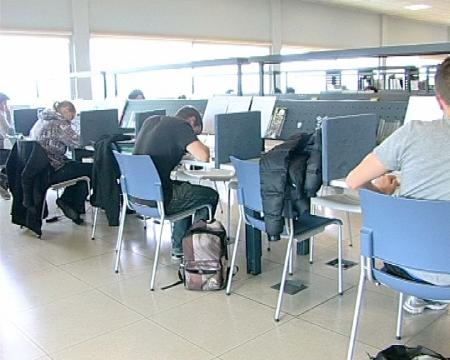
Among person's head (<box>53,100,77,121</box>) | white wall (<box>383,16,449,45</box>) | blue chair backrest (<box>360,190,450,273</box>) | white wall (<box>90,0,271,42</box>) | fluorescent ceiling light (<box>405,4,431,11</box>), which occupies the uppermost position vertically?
fluorescent ceiling light (<box>405,4,431,11</box>)

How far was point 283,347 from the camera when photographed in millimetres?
2148

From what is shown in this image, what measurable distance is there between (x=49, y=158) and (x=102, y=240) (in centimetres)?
75

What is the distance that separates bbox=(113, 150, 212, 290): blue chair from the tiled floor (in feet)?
1.04

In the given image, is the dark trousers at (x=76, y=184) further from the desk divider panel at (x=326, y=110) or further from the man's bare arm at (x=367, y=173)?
the man's bare arm at (x=367, y=173)

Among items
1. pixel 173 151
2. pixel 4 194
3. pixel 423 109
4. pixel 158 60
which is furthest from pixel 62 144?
pixel 158 60

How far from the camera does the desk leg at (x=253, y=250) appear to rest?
2965mm

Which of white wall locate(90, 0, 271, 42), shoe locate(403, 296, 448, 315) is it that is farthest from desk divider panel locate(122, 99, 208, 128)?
white wall locate(90, 0, 271, 42)

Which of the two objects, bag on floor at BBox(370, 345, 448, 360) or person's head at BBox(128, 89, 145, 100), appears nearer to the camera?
bag on floor at BBox(370, 345, 448, 360)

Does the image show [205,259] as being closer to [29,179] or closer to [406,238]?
[406,238]

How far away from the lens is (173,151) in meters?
2.96

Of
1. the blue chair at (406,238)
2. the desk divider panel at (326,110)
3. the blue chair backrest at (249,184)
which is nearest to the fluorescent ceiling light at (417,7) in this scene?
the desk divider panel at (326,110)

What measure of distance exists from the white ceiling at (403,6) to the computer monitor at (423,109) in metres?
9.05

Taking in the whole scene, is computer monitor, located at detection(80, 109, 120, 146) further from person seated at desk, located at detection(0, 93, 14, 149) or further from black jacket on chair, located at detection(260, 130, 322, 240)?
black jacket on chair, located at detection(260, 130, 322, 240)

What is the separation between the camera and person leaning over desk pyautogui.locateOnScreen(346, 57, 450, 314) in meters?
1.58
